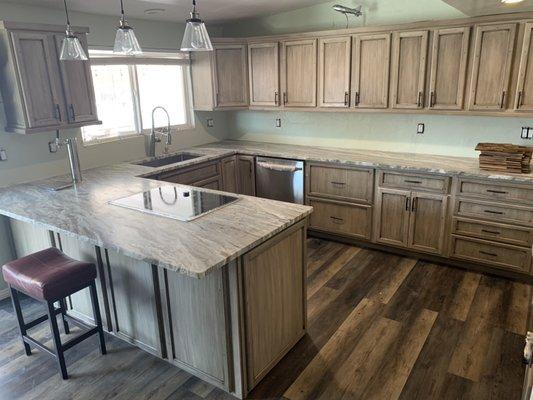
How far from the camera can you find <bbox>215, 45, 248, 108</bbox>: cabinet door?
465 cm

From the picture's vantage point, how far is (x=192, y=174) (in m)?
4.18

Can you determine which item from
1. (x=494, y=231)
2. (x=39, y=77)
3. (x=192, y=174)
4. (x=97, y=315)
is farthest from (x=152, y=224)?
(x=494, y=231)

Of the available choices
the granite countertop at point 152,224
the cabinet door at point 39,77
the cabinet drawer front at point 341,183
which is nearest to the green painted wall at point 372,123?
the cabinet drawer front at point 341,183

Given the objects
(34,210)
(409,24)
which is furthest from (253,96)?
(34,210)

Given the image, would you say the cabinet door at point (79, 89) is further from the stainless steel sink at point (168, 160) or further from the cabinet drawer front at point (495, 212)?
the cabinet drawer front at point (495, 212)

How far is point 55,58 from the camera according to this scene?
123 inches

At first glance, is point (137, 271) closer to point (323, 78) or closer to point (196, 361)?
point (196, 361)

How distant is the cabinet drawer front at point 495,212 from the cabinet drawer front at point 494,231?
0.06 meters

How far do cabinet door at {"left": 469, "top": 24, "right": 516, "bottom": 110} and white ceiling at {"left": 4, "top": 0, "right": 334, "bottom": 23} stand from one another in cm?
171

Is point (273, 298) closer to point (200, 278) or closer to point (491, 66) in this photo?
point (200, 278)

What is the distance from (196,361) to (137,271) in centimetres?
64

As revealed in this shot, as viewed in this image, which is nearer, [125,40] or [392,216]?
[125,40]

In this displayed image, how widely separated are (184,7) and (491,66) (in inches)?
109

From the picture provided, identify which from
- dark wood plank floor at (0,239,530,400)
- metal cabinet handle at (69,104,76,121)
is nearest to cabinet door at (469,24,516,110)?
dark wood plank floor at (0,239,530,400)
